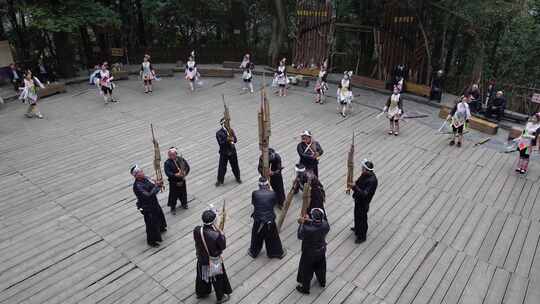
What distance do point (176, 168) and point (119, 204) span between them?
1925 mm

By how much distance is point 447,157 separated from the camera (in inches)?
476

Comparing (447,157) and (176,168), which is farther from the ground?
(176,168)

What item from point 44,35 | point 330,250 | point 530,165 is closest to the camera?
point 330,250

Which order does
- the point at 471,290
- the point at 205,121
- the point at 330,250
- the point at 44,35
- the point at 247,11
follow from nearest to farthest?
the point at 471,290, the point at 330,250, the point at 205,121, the point at 44,35, the point at 247,11

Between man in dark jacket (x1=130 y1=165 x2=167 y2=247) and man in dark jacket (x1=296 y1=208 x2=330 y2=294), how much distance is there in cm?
287

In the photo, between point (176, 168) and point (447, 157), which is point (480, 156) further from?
point (176, 168)

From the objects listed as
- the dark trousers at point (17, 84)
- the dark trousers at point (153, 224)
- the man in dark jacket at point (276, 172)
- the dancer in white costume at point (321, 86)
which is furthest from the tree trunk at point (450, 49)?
the dark trousers at point (17, 84)

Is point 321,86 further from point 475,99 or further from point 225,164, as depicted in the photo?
point 225,164

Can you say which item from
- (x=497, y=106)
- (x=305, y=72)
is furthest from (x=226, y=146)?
(x=305, y=72)

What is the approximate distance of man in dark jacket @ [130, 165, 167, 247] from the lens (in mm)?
7488

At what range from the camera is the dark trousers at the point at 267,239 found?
730 centimetres

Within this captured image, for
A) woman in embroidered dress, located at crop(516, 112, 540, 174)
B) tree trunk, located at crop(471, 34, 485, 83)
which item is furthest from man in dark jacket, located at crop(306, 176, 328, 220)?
tree trunk, located at crop(471, 34, 485, 83)

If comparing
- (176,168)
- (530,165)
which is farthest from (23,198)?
(530,165)

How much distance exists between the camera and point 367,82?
18.9 m
